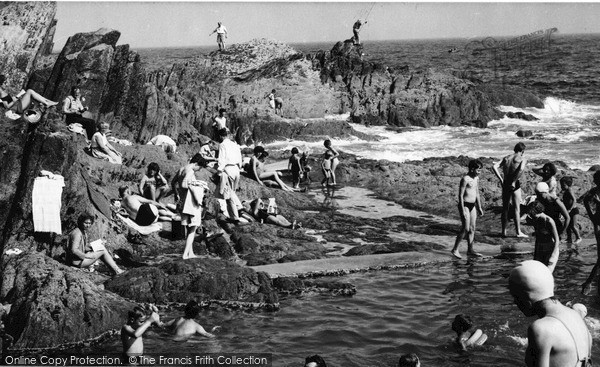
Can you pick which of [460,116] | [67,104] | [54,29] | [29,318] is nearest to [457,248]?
[29,318]

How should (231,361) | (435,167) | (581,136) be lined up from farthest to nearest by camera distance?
(581,136), (435,167), (231,361)

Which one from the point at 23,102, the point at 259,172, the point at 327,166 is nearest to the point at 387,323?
the point at 259,172

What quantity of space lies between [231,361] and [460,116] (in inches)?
1276

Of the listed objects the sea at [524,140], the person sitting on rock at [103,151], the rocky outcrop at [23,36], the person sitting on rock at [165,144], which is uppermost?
the rocky outcrop at [23,36]

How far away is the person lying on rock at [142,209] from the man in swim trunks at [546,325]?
31.4 feet

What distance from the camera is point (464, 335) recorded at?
872cm

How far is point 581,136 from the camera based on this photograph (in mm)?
34656

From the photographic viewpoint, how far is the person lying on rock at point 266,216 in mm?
14625

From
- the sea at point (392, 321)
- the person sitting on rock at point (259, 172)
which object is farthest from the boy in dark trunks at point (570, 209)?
the person sitting on rock at point (259, 172)

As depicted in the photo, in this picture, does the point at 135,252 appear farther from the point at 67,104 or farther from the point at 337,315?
the point at 67,104

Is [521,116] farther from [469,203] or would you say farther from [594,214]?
[594,214]

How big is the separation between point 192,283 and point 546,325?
22.3 ft

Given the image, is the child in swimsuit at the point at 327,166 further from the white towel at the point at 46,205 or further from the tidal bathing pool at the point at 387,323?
the white towel at the point at 46,205

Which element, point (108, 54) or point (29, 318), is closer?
point (29, 318)
